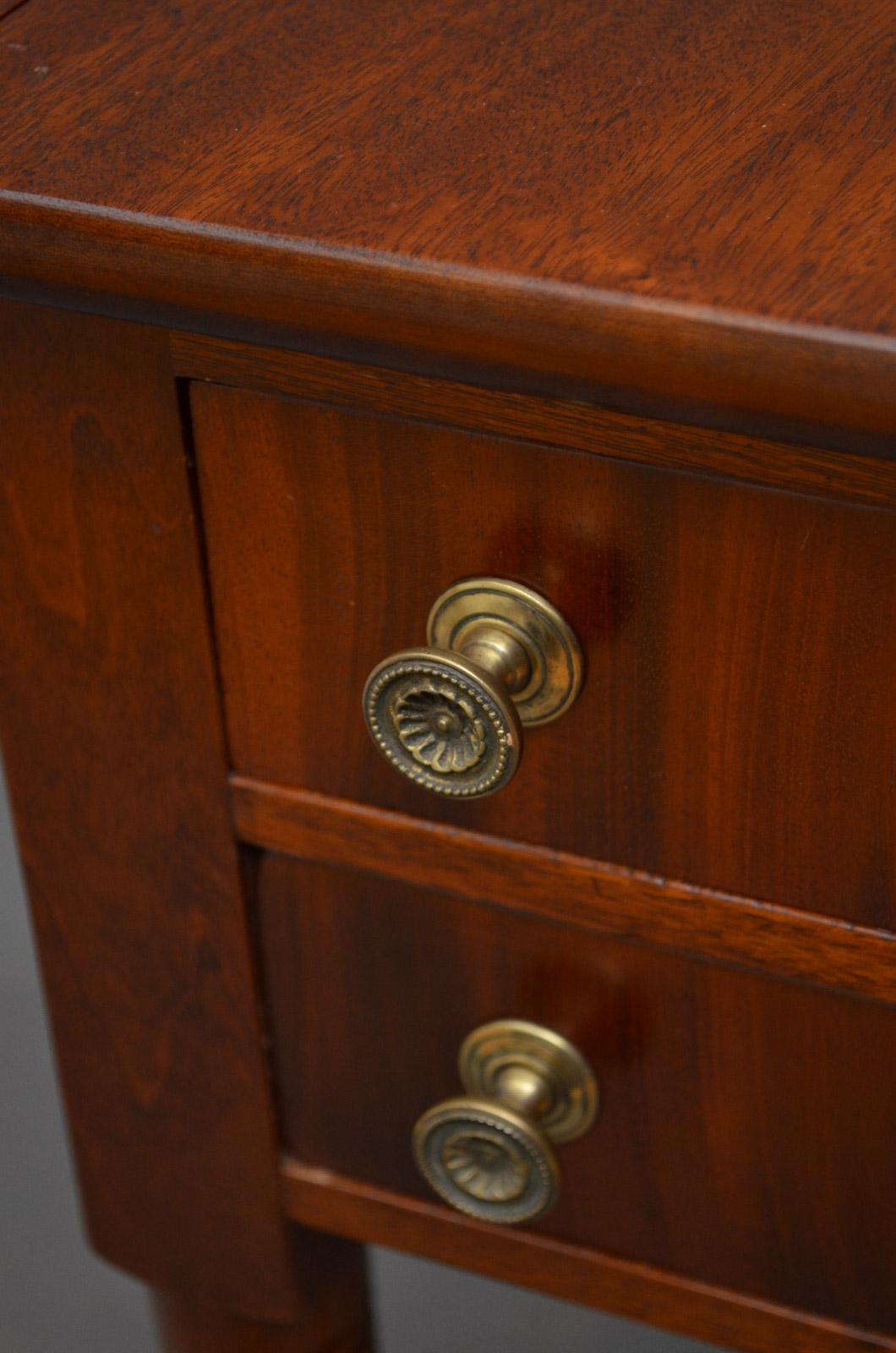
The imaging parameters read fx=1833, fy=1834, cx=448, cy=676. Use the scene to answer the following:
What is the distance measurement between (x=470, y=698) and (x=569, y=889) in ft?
0.28

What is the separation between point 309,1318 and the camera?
24.6 inches

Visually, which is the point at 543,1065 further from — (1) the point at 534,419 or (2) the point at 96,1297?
(2) the point at 96,1297

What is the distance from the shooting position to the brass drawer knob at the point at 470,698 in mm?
403

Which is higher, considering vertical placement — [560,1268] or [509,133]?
[509,133]

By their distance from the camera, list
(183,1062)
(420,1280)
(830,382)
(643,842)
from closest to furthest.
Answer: (830,382), (643,842), (183,1062), (420,1280)

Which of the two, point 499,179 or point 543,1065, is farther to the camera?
point 543,1065

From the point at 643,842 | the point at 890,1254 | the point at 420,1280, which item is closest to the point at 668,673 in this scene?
the point at 643,842

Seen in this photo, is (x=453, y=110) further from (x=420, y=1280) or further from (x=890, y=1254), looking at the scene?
(x=420, y=1280)

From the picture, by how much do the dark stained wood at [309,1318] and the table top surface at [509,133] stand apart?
0.35 metres

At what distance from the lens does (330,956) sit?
0.51 metres

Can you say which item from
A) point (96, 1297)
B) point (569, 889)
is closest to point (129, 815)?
point (569, 889)

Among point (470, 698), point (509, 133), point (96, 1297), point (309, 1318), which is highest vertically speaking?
point (509, 133)

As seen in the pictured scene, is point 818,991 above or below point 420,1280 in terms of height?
above

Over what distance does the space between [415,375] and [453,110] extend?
0.07 meters
